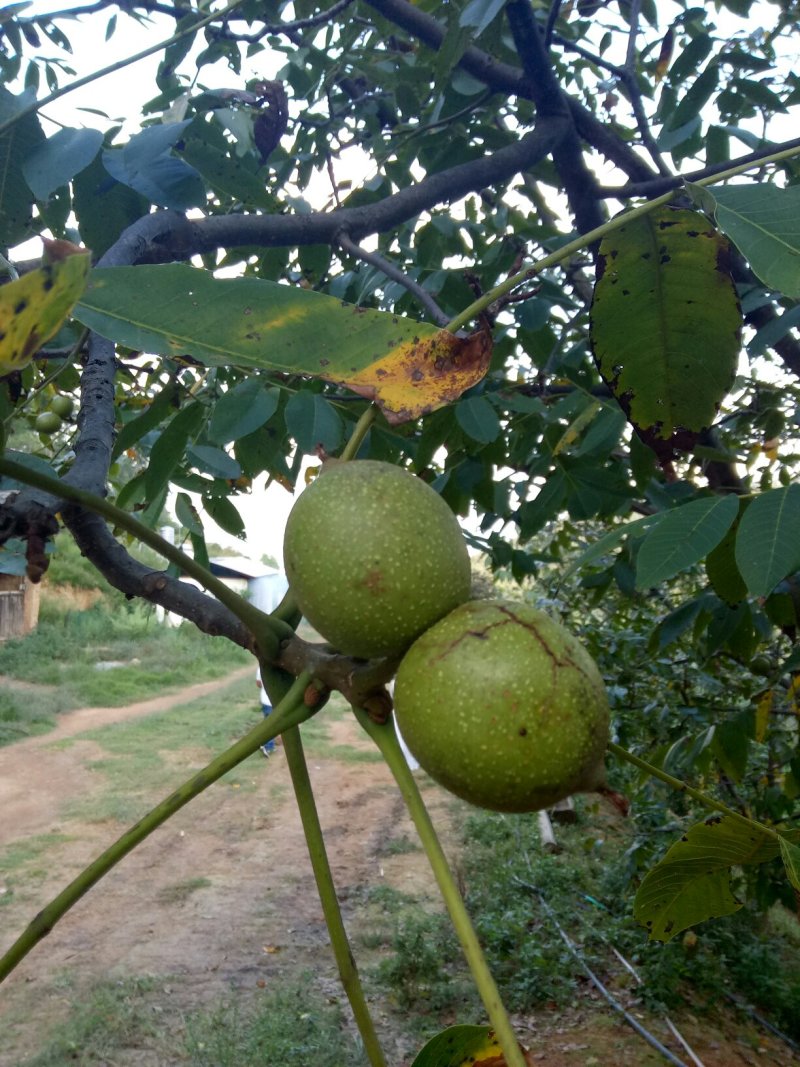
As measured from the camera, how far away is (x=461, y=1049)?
913 millimetres

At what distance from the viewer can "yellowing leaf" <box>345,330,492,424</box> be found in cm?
96

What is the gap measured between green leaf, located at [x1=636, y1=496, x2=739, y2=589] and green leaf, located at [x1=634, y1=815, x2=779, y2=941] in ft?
1.14

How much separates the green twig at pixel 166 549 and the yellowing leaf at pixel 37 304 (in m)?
0.11

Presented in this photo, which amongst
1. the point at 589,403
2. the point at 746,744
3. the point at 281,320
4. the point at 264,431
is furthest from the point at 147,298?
the point at 746,744

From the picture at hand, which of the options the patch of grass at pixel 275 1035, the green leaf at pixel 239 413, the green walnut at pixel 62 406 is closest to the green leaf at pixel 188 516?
the green leaf at pixel 239 413

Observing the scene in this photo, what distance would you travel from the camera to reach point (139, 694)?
1441 cm

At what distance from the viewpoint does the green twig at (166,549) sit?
0.80 metres

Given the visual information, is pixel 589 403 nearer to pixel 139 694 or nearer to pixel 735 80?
pixel 735 80

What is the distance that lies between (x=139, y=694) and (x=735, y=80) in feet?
44.7

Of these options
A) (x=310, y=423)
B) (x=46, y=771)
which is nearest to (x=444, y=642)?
(x=310, y=423)

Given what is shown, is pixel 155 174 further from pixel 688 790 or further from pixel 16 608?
pixel 16 608

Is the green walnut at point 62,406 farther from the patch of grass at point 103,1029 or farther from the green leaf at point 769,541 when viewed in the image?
the patch of grass at point 103,1029

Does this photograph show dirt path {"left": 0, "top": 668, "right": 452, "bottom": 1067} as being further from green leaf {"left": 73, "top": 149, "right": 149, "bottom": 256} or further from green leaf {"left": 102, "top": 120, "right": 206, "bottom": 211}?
green leaf {"left": 102, "top": 120, "right": 206, "bottom": 211}

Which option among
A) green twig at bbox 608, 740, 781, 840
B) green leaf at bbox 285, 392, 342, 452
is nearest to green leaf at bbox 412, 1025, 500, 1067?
green twig at bbox 608, 740, 781, 840
